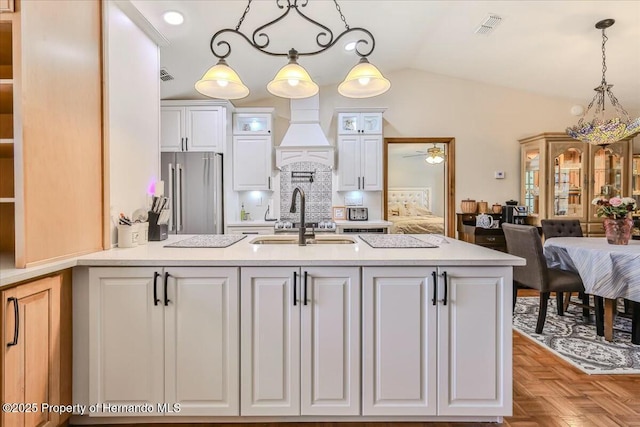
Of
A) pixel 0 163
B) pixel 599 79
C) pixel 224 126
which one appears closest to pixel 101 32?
pixel 0 163

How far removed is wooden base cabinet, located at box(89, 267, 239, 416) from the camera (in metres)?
1.69

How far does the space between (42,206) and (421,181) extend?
335 inches

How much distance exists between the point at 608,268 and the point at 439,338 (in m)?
1.97

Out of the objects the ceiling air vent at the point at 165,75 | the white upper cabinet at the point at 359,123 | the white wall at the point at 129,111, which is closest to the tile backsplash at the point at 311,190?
the white upper cabinet at the point at 359,123

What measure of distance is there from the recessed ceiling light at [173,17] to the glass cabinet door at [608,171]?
5.30 metres

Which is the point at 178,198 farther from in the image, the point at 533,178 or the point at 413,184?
the point at 413,184

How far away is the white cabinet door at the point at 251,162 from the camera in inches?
183

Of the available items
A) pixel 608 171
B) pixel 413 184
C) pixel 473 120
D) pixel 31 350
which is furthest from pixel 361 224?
pixel 413 184

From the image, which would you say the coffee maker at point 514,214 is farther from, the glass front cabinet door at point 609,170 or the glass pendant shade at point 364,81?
the glass pendant shade at point 364,81

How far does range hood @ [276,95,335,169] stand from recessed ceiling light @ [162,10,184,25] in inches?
80.7

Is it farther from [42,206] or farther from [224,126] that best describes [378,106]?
[42,206]

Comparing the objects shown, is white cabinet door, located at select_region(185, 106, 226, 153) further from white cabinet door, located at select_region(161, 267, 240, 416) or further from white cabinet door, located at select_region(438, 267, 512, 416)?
white cabinet door, located at select_region(438, 267, 512, 416)

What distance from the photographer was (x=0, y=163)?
1812 mm

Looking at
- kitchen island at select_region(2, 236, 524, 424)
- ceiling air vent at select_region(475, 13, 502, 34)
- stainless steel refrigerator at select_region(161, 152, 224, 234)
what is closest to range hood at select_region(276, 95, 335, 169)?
stainless steel refrigerator at select_region(161, 152, 224, 234)
